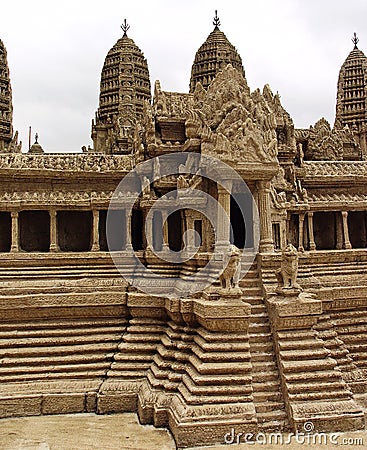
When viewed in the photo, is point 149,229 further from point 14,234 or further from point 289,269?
point 289,269

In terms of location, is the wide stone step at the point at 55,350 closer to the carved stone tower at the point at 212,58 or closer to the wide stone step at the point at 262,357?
the wide stone step at the point at 262,357

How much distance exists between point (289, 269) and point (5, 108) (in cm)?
2571

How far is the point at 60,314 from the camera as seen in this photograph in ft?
34.3

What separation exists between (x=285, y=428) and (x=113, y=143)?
21.9 metres

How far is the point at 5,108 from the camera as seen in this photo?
29828mm

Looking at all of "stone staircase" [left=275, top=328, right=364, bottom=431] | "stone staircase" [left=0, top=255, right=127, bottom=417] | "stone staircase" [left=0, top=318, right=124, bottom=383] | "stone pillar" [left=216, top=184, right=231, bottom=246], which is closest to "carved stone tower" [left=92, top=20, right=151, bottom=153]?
"stone pillar" [left=216, top=184, right=231, bottom=246]

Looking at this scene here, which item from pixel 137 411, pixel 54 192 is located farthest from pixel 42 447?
pixel 54 192

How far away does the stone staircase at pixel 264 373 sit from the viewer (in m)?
8.08

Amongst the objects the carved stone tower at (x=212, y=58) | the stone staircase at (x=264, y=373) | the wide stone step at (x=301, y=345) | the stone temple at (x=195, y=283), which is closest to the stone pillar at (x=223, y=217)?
the stone temple at (x=195, y=283)

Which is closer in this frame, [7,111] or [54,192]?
[54,192]

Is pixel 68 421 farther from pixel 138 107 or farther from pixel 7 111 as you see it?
pixel 138 107

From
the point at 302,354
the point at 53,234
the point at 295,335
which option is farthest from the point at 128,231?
the point at 302,354

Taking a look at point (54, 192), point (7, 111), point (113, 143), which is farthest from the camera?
point (7, 111)

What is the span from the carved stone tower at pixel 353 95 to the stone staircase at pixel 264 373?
28187mm
